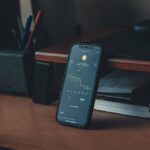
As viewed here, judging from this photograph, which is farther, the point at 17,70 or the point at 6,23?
the point at 6,23

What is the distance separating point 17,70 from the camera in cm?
94

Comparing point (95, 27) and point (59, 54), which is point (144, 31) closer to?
point (59, 54)

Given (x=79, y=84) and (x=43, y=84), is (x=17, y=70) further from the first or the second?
(x=79, y=84)

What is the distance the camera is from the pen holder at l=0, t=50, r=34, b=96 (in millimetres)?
929

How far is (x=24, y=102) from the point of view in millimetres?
889

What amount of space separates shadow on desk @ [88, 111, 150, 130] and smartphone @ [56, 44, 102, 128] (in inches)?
1.1

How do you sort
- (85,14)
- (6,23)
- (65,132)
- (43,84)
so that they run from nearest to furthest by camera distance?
1. (65,132)
2. (43,84)
3. (6,23)
4. (85,14)

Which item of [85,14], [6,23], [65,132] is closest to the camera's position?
[65,132]

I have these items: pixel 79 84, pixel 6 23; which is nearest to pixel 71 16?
pixel 6 23

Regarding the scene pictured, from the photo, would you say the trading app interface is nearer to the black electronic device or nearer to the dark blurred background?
the black electronic device

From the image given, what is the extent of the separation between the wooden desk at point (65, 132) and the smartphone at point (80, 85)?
0.02 meters

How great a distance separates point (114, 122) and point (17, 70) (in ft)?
1.02

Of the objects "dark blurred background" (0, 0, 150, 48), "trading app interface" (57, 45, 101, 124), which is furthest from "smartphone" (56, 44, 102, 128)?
"dark blurred background" (0, 0, 150, 48)

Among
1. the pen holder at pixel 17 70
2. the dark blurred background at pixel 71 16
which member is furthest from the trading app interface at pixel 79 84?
the dark blurred background at pixel 71 16
